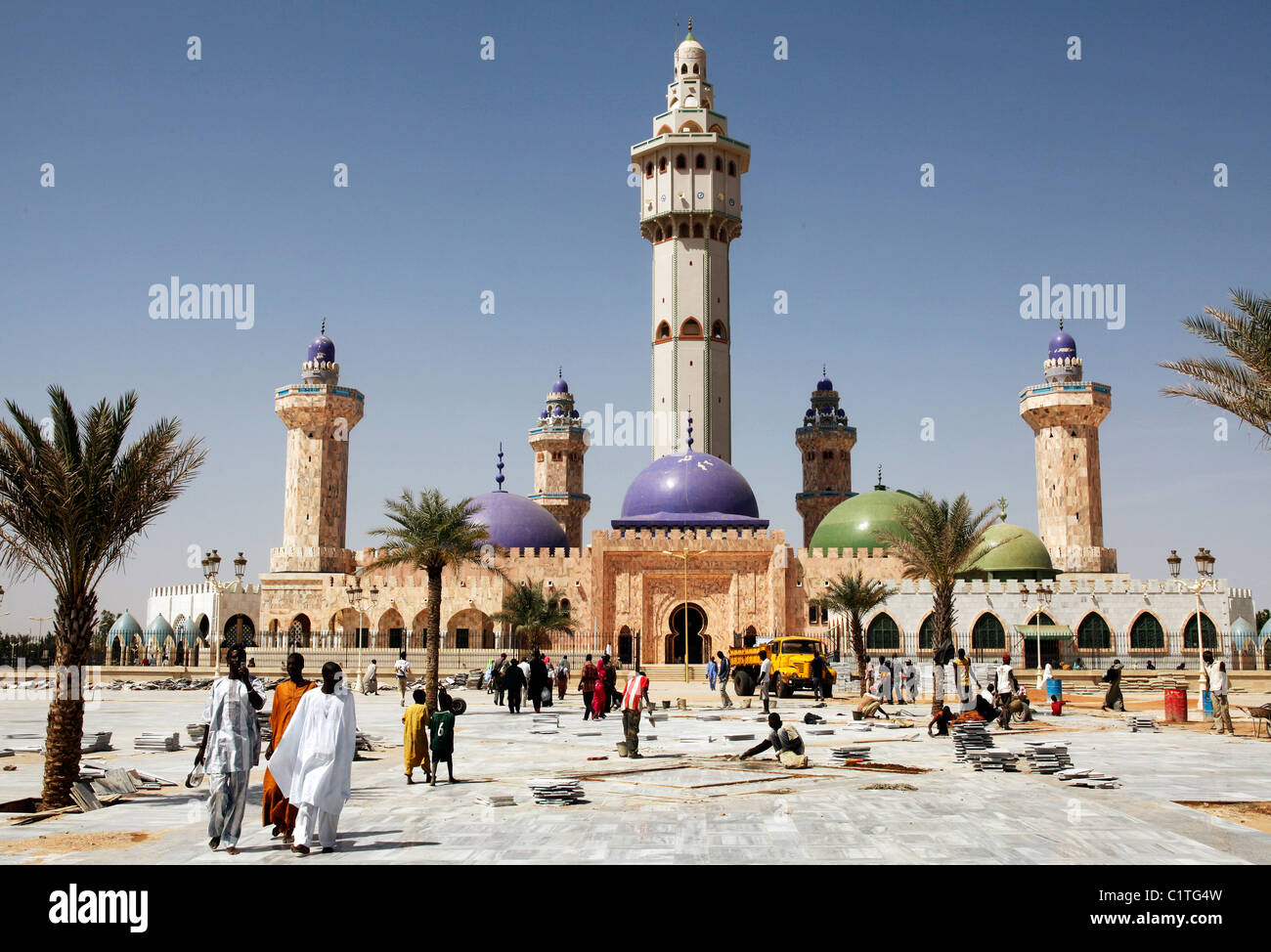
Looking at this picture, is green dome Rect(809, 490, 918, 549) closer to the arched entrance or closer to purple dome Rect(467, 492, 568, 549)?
the arched entrance

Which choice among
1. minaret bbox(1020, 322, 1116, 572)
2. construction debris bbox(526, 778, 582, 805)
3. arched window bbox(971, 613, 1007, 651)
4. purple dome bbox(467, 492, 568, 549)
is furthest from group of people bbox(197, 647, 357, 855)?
minaret bbox(1020, 322, 1116, 572)

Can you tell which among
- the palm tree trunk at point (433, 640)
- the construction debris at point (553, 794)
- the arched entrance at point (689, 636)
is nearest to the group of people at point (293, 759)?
the construction debris at point (553, 794)

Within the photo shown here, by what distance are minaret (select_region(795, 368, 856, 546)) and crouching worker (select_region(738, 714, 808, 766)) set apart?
161 ft

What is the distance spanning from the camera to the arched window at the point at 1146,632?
42438mm

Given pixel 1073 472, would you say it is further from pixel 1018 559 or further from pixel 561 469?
pixel 561 469

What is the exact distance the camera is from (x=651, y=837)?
8727 millimetres

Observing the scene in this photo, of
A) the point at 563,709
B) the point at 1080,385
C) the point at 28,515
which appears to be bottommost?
the point at 563,709

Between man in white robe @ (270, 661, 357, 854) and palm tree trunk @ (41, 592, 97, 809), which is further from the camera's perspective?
palm tree trunk @ (41, 592, 97, 809)

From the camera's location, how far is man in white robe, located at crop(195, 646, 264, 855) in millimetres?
8133
